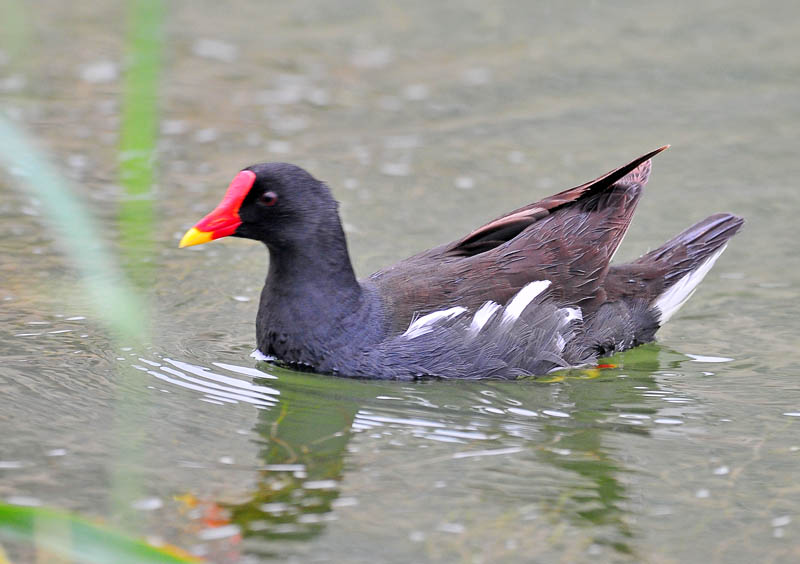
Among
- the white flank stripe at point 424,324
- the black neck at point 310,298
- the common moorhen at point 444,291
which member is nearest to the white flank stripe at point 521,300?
the common moorhen at point 444,291

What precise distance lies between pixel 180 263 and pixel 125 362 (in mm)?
1390

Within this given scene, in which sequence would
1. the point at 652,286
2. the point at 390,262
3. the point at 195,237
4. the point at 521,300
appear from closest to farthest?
1. the point at 195,237
2. the point at 521,300
3. the point at 652,286
4. the point at 390,262

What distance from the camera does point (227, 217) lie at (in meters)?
4.97

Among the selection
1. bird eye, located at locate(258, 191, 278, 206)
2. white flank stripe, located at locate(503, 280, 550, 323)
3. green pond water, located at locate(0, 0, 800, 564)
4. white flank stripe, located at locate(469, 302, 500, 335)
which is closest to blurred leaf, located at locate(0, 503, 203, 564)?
green pond water, located at locate(0, 0, 800, 564)

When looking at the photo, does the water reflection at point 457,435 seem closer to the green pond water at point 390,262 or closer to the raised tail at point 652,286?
the green pond water at point 390,262

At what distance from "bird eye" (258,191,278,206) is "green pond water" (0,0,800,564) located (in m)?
0.75

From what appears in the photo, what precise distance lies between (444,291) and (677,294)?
132cm

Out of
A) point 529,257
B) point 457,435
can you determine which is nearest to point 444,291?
point 529,257

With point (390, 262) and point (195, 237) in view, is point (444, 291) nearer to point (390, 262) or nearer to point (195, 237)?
point (195, 237)

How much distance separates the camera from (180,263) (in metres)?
6.65

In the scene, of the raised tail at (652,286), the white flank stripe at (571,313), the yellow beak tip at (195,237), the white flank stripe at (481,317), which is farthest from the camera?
the raised tail at (652,286)

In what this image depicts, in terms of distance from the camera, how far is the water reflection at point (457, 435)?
400cm

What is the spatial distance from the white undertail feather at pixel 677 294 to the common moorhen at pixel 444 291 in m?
0.12

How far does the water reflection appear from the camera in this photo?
400 cm
